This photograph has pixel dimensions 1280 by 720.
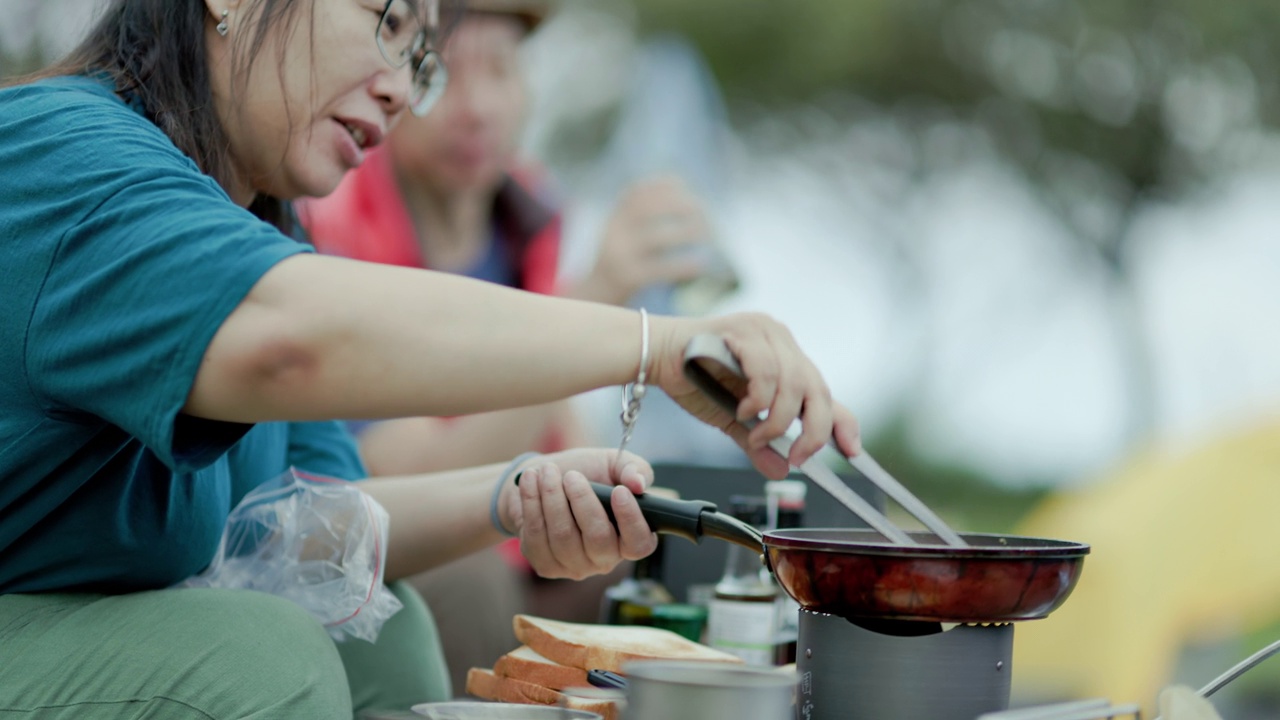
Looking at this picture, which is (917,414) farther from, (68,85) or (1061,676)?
(68,85)

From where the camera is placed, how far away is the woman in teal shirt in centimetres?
103

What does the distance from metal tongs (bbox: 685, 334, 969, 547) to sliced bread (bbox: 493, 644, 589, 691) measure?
0.43 meters

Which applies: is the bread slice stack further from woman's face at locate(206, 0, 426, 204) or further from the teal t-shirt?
woman's face at locate(206, 0, 426, 204)

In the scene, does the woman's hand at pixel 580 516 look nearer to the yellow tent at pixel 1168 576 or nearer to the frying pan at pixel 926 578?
the frying pan at pixel 926 578

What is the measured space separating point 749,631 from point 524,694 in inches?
17.2

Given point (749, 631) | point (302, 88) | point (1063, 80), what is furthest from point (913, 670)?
point (1063, 80)

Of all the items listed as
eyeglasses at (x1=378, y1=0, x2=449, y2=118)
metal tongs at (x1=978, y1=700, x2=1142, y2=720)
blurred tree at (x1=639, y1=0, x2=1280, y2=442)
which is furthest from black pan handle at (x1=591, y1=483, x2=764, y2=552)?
blurred tree at (x1=639, y1=0, x2=1280, y2=442)

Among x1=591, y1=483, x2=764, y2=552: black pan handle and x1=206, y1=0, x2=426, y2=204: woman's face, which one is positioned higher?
x1=206, y1=0, x2=426, y2=204: woman's face

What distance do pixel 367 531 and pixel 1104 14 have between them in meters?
9.54

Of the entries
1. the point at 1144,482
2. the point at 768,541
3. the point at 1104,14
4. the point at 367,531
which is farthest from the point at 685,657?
the point at 1104,14

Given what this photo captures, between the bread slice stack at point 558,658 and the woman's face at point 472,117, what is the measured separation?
1.72m

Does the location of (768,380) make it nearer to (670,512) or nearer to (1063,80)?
(670,512)

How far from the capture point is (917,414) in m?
9.83

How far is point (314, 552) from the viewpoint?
5.47 ft
